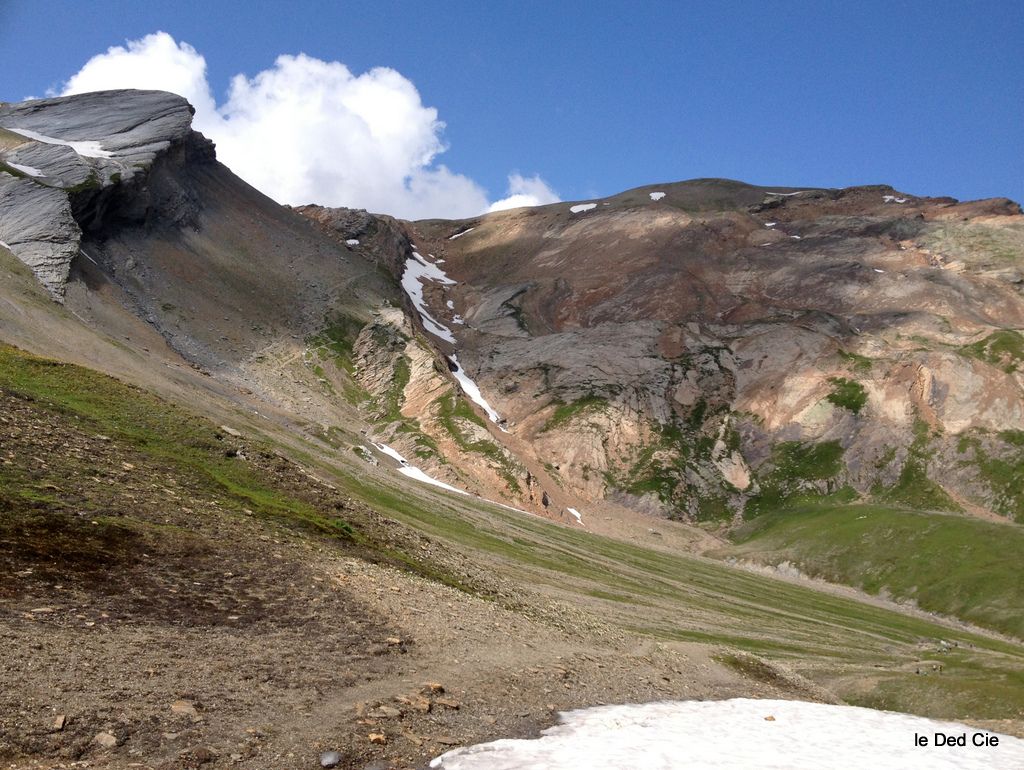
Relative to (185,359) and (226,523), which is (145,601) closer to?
(226,523)

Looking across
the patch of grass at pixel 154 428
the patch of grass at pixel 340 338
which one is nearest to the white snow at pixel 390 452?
the patch of grass at pixel 340 338

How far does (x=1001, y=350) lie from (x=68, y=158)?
578ft

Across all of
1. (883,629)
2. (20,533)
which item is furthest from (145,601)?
(883,629)

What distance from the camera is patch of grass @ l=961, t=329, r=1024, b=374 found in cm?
14900

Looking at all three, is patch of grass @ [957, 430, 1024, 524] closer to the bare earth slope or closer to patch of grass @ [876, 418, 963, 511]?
the bare earth slope

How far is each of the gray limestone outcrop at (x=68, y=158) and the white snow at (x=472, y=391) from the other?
72824 mm

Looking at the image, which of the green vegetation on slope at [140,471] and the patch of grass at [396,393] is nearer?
the green vegetation on slope at [140,471]

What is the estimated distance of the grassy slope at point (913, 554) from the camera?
Answer: 306ft

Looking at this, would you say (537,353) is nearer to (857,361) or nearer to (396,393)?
(396,393)

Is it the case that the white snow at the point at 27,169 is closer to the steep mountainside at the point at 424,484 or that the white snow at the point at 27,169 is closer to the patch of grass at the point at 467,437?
the steep mountainside at the point at 424,484

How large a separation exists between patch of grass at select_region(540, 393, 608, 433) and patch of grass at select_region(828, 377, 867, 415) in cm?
4785

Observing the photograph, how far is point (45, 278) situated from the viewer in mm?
90250

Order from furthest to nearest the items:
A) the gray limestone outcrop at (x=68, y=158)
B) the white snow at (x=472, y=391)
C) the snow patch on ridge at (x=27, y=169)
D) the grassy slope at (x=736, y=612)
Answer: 1. the white snow at (x=472, y=391)
2. the snow patch on ridge at (x=27, y=169)
3. the gray limestone outcrop at (x=68, y=158)
4. the grassy slope at (x=736, y=612)

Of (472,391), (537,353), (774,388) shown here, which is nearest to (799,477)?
(774,388)
